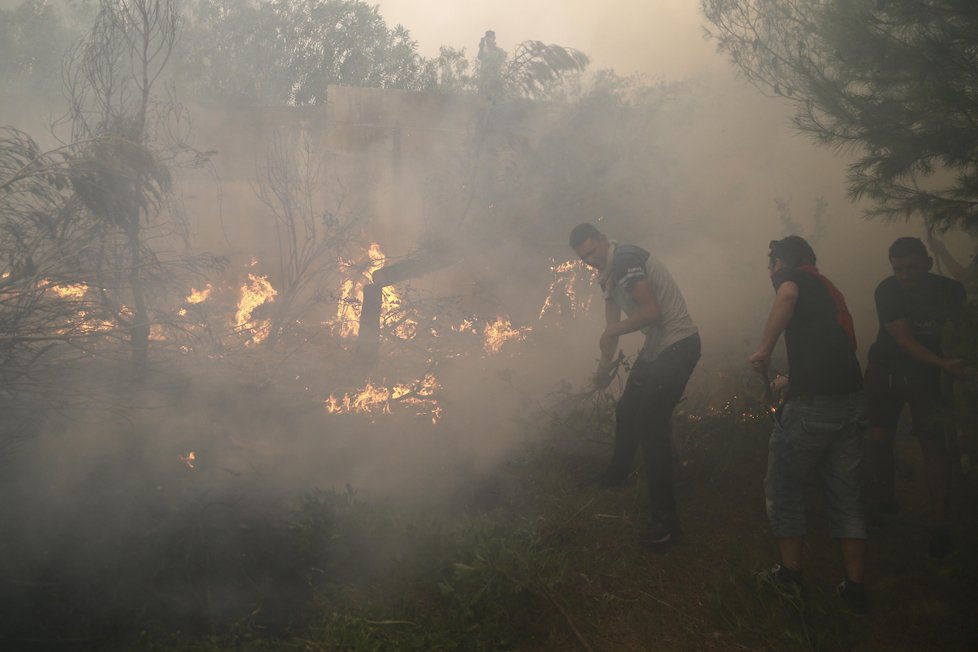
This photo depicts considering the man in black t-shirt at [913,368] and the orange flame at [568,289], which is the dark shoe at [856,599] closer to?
the man in black t-shirt at [913,368]

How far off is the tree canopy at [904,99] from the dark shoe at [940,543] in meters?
1.77

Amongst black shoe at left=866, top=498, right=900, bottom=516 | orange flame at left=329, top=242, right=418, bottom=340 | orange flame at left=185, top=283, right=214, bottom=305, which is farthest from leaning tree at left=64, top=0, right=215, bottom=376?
black shoe at left=866, top=498, right=900, bottom=516

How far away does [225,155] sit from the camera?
13203 mm

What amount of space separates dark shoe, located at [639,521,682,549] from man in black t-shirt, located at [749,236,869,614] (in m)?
0.60

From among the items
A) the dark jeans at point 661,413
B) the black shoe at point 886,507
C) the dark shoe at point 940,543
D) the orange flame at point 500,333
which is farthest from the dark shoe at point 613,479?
the orange flame at point 500,333

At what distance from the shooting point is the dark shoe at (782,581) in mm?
3322

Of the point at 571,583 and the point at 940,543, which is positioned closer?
the point at 571,583

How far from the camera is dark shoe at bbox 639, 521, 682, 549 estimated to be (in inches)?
152

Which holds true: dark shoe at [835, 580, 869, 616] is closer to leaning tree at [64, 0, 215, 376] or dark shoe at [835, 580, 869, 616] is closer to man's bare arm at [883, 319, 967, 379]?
man's bare arm at [883, 319, 967, 379]

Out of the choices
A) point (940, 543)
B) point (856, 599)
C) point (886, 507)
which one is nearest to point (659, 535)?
point (856, 599)

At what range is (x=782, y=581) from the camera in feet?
11.1

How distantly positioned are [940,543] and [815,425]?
121 centimetres

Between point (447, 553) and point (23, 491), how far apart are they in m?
2.64

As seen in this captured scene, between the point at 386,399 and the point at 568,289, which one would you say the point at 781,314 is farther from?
the point at 568,289
